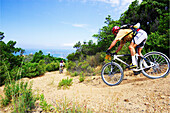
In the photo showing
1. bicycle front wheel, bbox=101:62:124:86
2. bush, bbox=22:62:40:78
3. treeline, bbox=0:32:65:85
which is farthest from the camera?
bush, bbox=22:62:40:78

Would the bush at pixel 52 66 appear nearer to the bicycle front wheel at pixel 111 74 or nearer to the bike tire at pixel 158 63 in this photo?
the bicycle front wheel at pixel 111 74

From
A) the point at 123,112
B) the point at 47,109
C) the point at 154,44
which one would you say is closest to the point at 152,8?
the point at 154,44

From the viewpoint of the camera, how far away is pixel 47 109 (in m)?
1.98

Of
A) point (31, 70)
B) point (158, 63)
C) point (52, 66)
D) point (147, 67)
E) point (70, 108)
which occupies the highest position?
point (158, 63)

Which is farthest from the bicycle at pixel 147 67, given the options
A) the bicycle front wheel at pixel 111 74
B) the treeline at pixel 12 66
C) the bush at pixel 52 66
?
the bush at pixel 52 66

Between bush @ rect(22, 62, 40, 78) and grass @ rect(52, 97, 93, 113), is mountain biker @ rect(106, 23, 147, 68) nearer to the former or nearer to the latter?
grass @ rect(52, 97, 93, 113)

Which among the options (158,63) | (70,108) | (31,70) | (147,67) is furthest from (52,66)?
(70,108)

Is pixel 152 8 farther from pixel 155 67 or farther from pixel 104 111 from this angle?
pixel 104 111

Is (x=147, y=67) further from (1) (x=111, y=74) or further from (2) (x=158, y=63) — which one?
(1) (x=111, y=74)

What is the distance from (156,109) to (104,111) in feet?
2.88

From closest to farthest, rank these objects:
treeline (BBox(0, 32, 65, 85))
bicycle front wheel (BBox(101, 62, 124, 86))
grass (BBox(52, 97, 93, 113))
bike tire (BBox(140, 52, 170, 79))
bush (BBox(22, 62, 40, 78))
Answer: grass (BBox(52, 97, 93, 113)) → bike tire (BBox(140, 52, 170, 79)) → bicycle front wheel (BBox(101, 62, 124, 86)) → treeline (BBox(0, 32, 65, 85)) → bush (BBox(22, 62, 40, 78))

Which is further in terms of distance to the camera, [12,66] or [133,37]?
[12,66]

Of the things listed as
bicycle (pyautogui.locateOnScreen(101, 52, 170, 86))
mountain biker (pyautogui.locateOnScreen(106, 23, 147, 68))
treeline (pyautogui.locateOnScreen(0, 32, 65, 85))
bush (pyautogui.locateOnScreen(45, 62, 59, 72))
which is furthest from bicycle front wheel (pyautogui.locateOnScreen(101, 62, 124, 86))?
bush (pyautogui.locateOnScreen(45, 62, 59, 72))

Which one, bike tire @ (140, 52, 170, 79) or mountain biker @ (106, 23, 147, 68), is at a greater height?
mountain biker @ (106, 23, 147, 68)
